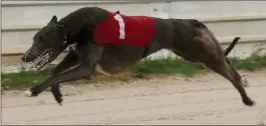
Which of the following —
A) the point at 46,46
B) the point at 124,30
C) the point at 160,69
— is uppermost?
the point at 124,30

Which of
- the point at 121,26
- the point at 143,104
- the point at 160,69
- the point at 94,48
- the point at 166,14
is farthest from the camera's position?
the point at 166,14

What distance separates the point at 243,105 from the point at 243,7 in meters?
3.86

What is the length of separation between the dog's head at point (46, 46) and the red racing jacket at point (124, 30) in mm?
286

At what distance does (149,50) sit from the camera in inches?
236

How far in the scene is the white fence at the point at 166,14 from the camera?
884 cm

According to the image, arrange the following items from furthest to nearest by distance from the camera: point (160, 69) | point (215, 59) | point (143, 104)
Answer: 1. point (160, 69)
2. point (143, 104)
3. point (215, 59)

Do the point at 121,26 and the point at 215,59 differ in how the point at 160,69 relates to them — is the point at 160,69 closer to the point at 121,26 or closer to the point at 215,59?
the point at 215,59

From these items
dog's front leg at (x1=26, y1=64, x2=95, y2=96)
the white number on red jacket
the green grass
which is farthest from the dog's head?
the green grass

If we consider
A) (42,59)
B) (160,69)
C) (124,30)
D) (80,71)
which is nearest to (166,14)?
(160,69)

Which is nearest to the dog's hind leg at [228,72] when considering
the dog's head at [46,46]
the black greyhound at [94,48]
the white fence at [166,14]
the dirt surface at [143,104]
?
the black greyhound at [94,48]

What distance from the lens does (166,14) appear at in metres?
9.66

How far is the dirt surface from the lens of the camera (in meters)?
6.19

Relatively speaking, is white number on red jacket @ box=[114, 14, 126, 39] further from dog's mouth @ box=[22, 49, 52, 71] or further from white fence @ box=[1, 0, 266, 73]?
white fence @ box=[1, 0, 266, 73]

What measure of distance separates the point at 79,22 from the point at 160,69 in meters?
3.68
